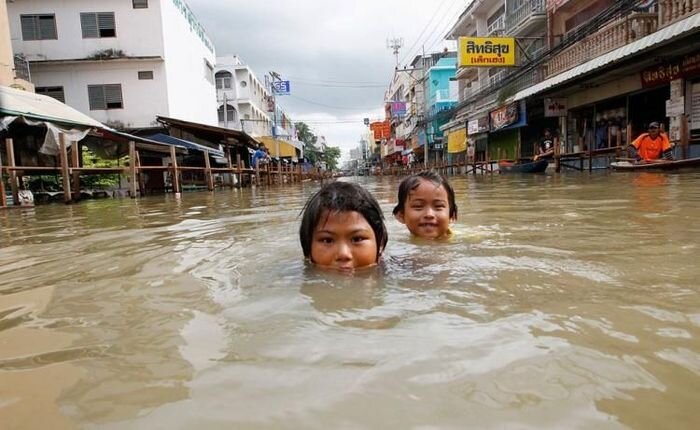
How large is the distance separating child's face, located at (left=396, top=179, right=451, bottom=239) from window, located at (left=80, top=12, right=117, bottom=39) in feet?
69.9

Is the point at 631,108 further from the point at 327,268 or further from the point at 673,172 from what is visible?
the point at 327,268

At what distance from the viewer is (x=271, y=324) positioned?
1802mm

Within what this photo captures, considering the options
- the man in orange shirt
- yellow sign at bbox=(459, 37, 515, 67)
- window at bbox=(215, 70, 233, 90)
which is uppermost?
window at bbox=(215, 70, 233, 90)

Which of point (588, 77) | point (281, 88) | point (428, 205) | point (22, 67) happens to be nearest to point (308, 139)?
point (281, 88)

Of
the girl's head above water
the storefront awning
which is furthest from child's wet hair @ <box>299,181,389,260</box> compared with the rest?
the storefront awning

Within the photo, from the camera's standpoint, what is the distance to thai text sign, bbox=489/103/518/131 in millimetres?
21359

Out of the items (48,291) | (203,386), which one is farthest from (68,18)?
(203,386)

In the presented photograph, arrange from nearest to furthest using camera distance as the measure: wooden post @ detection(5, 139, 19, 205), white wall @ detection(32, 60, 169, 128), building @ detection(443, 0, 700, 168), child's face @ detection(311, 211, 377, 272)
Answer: child's face @ detection(311, 211, 377, 272), wooden post @ detection(5, 139, 19, 205), building @ detection(443, 0, 700, 168), white wall @ detection(32, 60, 169, 128)

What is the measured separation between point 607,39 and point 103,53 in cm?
1851

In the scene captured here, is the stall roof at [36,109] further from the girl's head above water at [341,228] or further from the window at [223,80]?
the window at [223,80]

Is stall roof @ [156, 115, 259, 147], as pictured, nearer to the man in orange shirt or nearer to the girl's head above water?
the man in orange shirt

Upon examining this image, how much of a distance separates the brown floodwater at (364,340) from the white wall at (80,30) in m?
20.4

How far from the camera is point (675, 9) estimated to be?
12.5 metres

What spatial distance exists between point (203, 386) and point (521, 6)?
80.8ft
